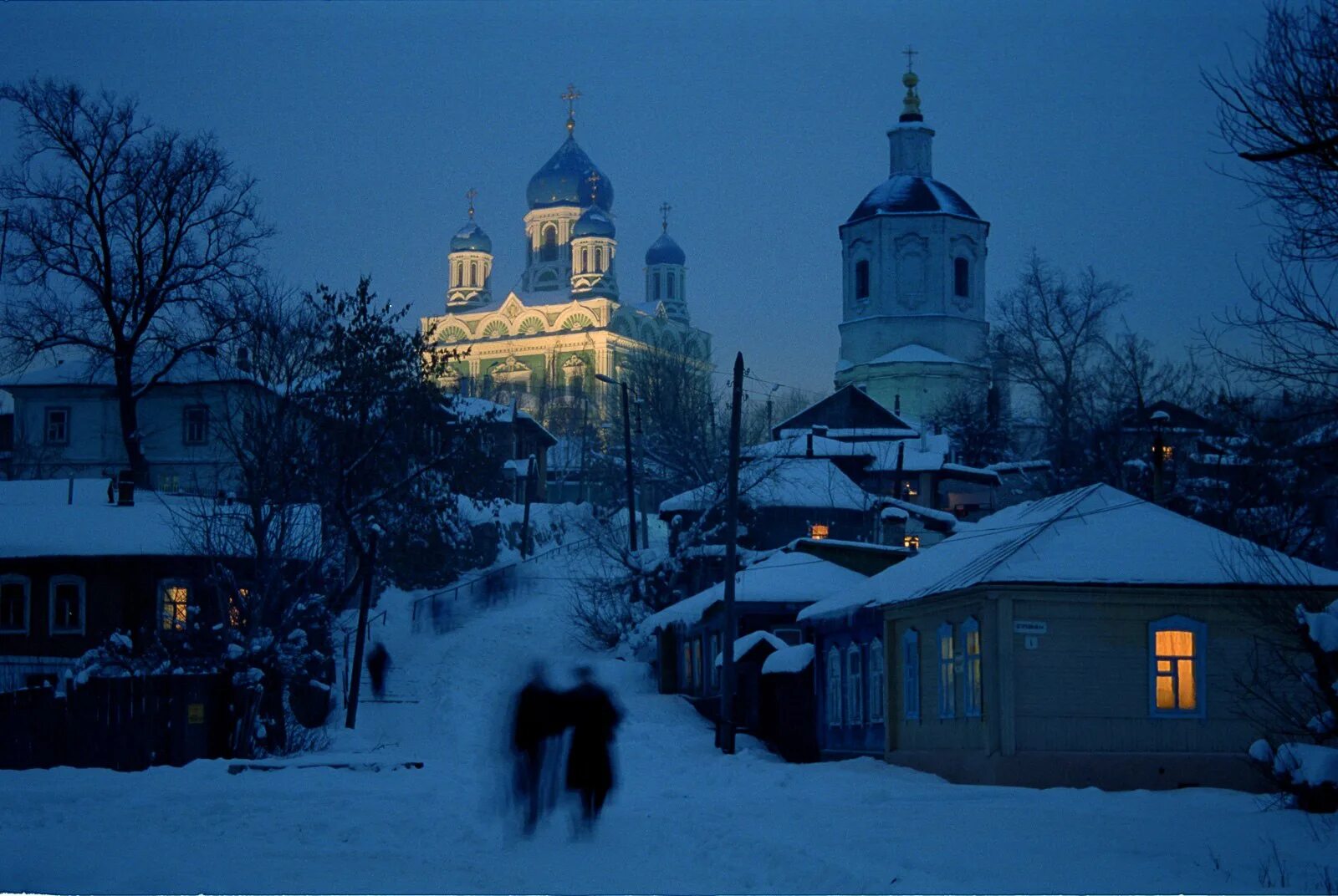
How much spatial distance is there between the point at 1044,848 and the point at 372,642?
3259cm

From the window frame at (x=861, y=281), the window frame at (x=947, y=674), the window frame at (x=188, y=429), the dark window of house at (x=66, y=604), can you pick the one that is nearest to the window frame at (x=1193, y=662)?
the window frame at (x=947, y=674)

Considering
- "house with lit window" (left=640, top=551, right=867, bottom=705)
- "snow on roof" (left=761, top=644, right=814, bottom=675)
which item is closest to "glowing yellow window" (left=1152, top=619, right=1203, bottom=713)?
"snow on roof" (left=761, top=644, right=814, bottom=675)

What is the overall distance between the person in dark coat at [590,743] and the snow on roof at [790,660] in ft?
46.0

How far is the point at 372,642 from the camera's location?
146 feet

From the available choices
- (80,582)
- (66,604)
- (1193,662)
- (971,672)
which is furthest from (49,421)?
(1193,662)

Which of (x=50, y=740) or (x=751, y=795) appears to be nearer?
(x=751, y=795)

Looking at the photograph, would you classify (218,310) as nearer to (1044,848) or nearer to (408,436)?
(408,436)

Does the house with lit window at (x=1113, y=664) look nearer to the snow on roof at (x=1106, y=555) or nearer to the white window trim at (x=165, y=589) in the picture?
the snow on roof at (x=1106, y=555)

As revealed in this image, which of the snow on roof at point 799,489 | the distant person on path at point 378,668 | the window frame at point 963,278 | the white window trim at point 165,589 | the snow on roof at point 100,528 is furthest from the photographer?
the window frame at point 963,278

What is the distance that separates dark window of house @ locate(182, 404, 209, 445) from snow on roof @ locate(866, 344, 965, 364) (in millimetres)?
37382

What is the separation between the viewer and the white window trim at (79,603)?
126ft

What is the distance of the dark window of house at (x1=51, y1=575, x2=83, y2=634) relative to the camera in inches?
1521

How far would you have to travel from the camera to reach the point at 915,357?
84.4m

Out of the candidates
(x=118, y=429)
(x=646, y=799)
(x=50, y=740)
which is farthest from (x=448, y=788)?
(x=118, y=429)
